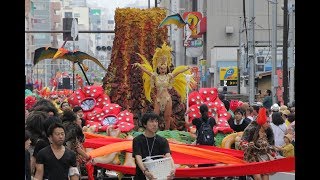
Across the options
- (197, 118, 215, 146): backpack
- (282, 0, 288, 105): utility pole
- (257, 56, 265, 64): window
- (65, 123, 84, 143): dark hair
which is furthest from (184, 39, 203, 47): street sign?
(65, 123, 84, 143): dark hair

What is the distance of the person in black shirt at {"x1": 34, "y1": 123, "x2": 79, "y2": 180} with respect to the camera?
363 inches

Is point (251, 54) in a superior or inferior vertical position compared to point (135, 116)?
superior

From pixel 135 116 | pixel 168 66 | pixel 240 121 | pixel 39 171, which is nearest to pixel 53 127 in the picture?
pixel 39 171

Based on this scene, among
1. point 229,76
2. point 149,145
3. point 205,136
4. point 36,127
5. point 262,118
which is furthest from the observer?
point 229,76

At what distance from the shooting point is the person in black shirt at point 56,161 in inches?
363

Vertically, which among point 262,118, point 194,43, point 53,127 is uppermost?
point 194,43

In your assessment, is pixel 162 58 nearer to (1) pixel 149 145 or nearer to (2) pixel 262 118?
(2) pixel 262 118

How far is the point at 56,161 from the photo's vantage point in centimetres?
923

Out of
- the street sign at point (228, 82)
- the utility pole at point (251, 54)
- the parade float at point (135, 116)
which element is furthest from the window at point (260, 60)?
the parade float at point (135, 116)

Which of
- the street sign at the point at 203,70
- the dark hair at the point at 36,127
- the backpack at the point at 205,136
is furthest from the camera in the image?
the street sign at the point at 203,70

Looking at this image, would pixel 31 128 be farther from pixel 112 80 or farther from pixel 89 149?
pixel 112 80

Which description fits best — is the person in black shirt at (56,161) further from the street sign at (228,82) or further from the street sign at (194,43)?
the street sign at (194,43)
